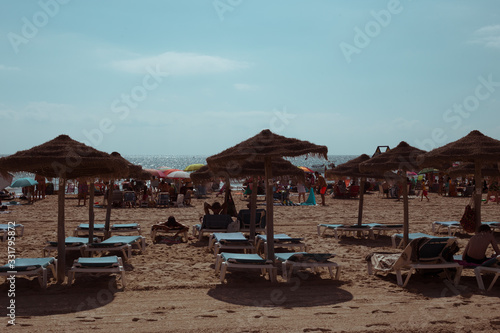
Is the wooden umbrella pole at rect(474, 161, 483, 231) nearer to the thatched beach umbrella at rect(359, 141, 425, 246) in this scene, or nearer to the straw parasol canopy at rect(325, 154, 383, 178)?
the thatched beach umbrella at rect(359, 141, 425, 246)

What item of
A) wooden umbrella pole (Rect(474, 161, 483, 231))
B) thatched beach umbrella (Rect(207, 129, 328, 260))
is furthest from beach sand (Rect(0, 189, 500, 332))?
wooden umbrella pole (Rect(474, 161, 483, 231))

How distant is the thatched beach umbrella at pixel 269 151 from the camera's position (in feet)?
25.9

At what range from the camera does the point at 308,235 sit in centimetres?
1340

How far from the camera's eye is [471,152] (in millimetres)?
9773

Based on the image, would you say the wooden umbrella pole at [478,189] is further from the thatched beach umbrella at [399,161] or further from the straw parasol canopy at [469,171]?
the straw parasol canopy at [469,171]

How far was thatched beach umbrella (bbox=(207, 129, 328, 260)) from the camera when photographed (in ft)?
25.9

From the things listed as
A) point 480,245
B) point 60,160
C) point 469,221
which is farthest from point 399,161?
point 60,160

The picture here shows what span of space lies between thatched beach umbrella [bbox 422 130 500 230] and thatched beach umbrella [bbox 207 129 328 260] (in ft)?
10.4

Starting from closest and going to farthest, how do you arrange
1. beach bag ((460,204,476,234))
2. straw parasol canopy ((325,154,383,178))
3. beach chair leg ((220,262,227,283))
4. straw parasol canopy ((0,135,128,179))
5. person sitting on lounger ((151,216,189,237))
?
straw parasol canopy ((0,135,128,179)) < beach chair leg ((220,262,227,283)) < beach bag ((460,204,476,234)) < person sitting on lounger ((151,216,189,237)) < straw parasol canopy ((325,154,383,178))

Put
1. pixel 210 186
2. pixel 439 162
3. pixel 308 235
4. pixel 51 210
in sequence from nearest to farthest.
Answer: pixel 439 162 → pixel 308 235 → pixel 51 210 → pixel 210 186

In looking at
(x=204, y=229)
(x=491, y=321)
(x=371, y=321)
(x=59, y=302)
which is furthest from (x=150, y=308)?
(x=204, y=229)

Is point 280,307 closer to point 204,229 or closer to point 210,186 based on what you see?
point 204,229

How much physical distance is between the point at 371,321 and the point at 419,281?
93.5 inches

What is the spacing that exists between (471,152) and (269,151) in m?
4.26
